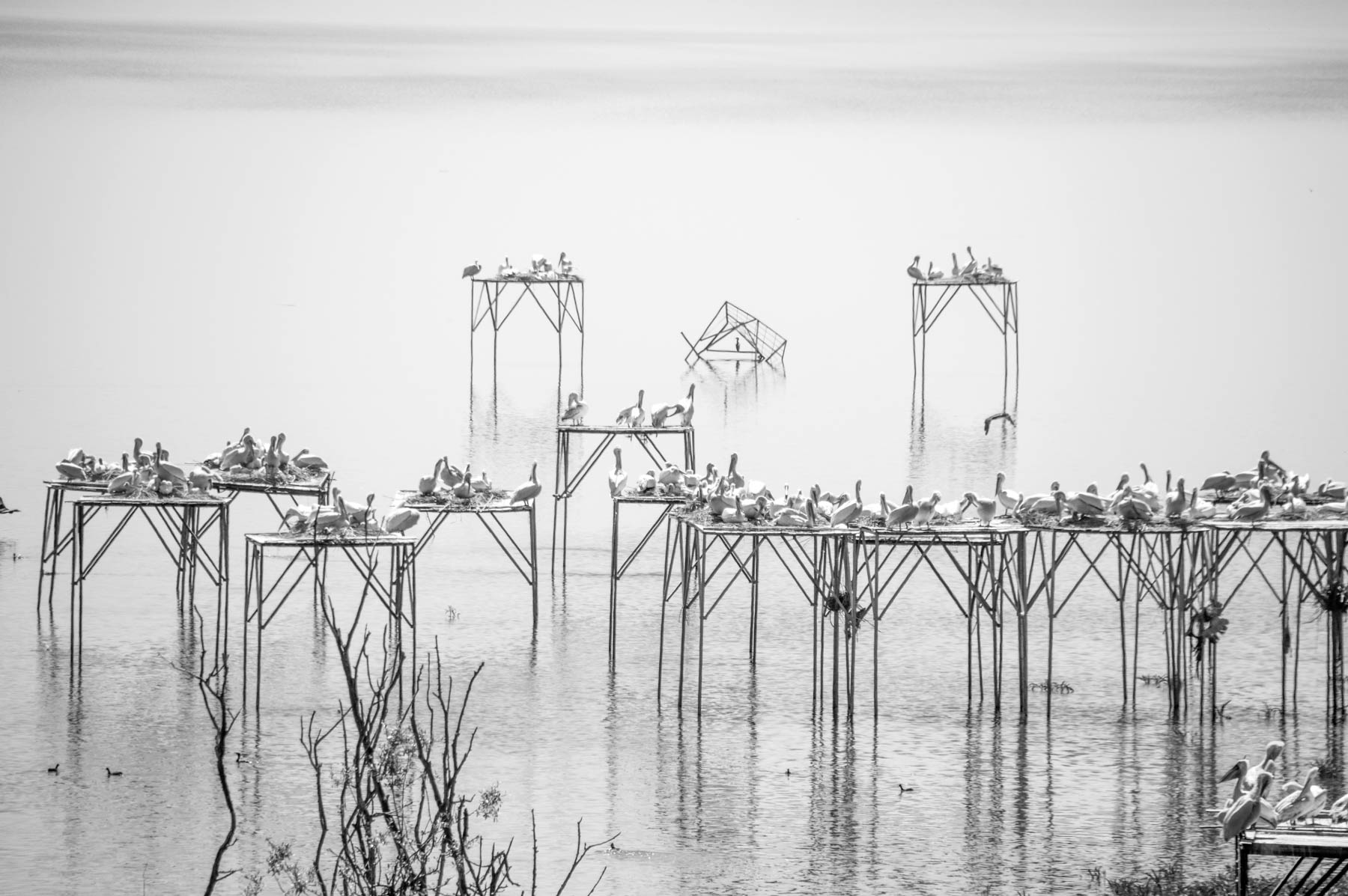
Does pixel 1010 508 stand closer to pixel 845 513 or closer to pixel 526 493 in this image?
pixel 845 513

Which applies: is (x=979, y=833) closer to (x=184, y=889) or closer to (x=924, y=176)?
(x=184, y=889)

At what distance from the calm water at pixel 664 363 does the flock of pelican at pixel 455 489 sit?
1.36m

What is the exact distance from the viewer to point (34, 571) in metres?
21.0

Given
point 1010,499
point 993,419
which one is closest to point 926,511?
point 1010,499

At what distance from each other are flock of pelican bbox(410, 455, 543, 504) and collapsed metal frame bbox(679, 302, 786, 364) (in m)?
26.9

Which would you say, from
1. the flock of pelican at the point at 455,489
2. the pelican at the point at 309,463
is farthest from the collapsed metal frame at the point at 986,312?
the flock of pelican at the point at 455,489

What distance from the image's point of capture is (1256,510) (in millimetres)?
15172

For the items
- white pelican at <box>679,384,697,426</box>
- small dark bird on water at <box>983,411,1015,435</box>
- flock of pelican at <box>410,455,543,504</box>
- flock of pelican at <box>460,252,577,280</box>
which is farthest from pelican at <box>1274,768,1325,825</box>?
flock of pelican at <box>460,252,577,280</box>

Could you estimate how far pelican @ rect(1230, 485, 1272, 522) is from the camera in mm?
15148

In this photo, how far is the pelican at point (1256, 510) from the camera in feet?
49.7

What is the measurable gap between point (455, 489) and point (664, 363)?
2744 cm

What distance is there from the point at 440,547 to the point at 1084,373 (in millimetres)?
22213

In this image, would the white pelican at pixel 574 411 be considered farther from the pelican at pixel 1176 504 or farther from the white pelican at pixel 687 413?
the pelican at pixel 1176 504

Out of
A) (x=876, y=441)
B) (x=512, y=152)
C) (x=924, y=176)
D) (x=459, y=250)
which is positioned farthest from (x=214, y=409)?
(x=512, y=152)
